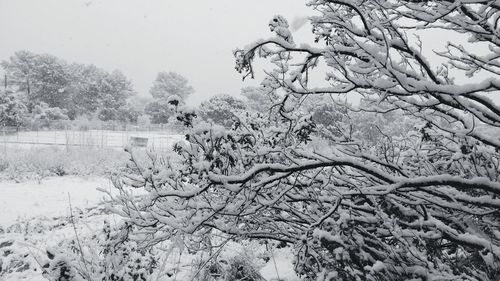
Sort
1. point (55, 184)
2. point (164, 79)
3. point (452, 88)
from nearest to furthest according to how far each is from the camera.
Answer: point (452, 88) < point (55, 184) < point (164, 79)

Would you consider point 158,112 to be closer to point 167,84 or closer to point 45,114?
point 167,84

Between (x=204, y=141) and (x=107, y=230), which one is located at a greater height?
(x=204, y=141)

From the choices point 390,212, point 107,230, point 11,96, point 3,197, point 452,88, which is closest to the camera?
point 452,88

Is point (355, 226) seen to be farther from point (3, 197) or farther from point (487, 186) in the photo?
point (3, 197)

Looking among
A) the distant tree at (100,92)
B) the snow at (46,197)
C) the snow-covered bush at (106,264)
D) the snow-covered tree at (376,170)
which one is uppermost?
the distant tree at (100,92)

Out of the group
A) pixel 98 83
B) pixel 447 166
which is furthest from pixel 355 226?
pixel 98 83

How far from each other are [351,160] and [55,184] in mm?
10571

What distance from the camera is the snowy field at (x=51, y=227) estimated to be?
407cm

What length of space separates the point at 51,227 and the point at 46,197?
2.76 meters

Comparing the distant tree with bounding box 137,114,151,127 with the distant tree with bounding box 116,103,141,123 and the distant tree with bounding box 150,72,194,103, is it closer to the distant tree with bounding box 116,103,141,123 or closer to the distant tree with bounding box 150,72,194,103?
the distant tree with bounding box 116,103,141,123

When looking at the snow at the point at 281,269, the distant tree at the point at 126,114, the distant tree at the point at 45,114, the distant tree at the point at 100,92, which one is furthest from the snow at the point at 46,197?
the distant tree at the point at 100,92

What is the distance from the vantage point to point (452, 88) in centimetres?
154

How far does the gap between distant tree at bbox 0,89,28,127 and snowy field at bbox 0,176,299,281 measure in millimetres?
22238

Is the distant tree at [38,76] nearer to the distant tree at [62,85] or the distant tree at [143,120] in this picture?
the distant tree at [62,85]
